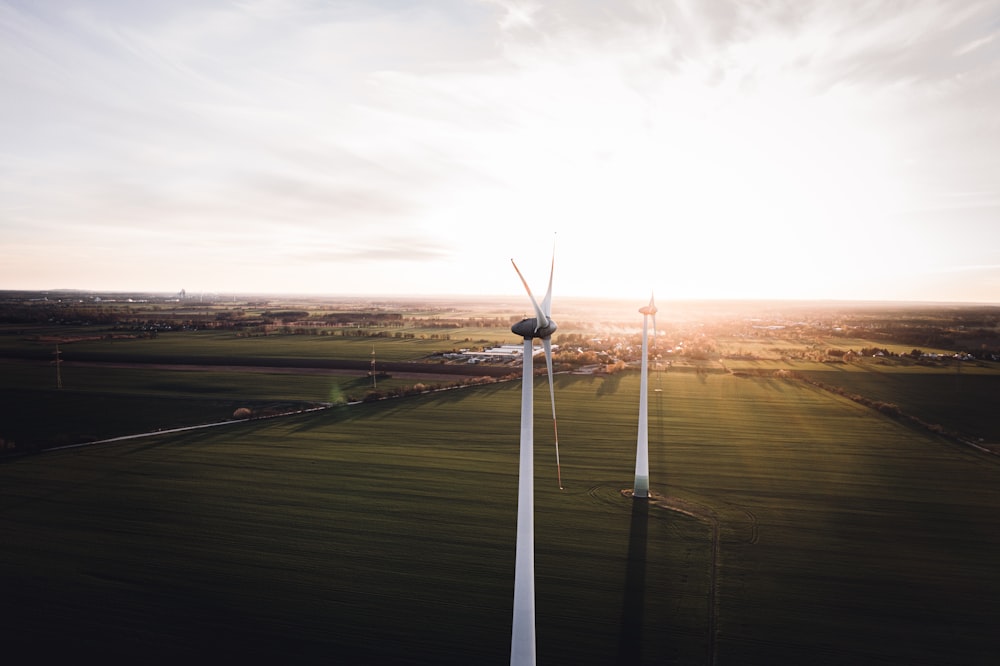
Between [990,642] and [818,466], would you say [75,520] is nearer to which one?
[990,642]

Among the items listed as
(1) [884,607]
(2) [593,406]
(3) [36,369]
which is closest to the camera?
(1) [884,607]

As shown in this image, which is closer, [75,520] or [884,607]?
[884,607]

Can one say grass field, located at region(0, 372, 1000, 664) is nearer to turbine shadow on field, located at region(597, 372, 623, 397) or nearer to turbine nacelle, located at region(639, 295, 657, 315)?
turbine nacelle, located at region(639, 295, 657, 315)

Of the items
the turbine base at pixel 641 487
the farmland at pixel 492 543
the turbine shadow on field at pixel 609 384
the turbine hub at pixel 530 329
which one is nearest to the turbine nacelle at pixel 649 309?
the turbine base at pixel 641 487

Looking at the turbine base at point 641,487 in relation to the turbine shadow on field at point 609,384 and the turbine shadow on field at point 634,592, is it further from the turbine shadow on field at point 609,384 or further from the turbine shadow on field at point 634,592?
the turbine shadow on field at point 609,384

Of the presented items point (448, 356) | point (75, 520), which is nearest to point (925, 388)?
point (448, 356)

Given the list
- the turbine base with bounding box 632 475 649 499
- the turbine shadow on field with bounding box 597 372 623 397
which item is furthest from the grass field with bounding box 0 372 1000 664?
the turbine shadow on field with bounding box 597 372 623 397
